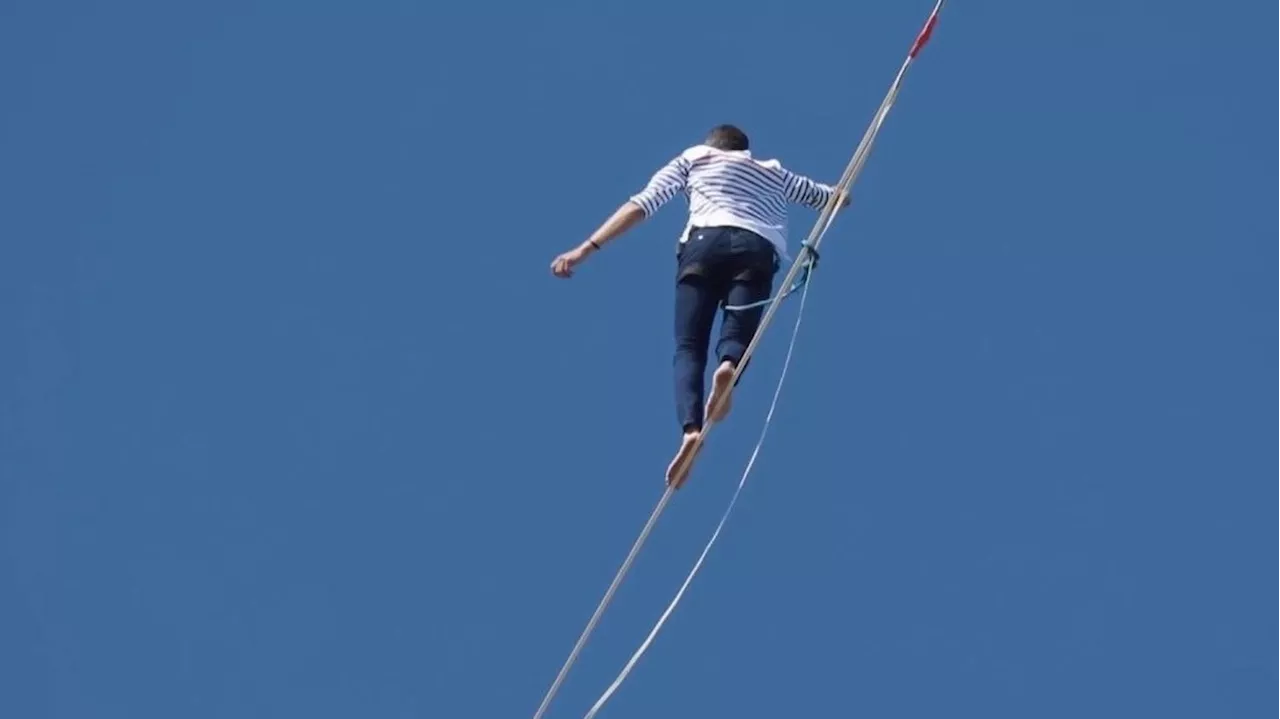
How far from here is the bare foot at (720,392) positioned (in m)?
16.8

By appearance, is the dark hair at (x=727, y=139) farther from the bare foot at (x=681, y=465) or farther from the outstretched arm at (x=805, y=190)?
the bare foot at (x=681, y=465)

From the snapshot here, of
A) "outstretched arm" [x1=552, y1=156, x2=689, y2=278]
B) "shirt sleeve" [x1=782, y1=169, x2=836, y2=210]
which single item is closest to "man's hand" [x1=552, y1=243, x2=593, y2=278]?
"outstretched arm" [x1=552, y1=156, x2=689, y2=278]

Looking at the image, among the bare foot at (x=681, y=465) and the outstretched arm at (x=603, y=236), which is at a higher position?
the outstretched arm at (x=603, y=236)

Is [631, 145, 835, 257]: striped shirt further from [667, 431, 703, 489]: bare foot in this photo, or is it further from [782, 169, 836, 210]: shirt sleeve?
[667, 431, 703, 489]: bare foot

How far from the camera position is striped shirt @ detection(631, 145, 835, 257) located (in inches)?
692

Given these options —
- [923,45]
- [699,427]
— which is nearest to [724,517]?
[699,427]

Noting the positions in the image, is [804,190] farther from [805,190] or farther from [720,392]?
[720,392]

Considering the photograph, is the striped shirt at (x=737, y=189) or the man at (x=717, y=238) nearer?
the man at (x=717, y=238)

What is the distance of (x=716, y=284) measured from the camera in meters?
17.6

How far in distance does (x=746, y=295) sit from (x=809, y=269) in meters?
0.43

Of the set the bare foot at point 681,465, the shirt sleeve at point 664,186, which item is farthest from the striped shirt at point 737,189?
the bare foot at point 681,465

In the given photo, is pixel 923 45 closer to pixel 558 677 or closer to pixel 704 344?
pixel 704 344

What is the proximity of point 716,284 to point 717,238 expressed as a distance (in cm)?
27

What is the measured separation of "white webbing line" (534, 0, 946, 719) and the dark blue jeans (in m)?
0.22
